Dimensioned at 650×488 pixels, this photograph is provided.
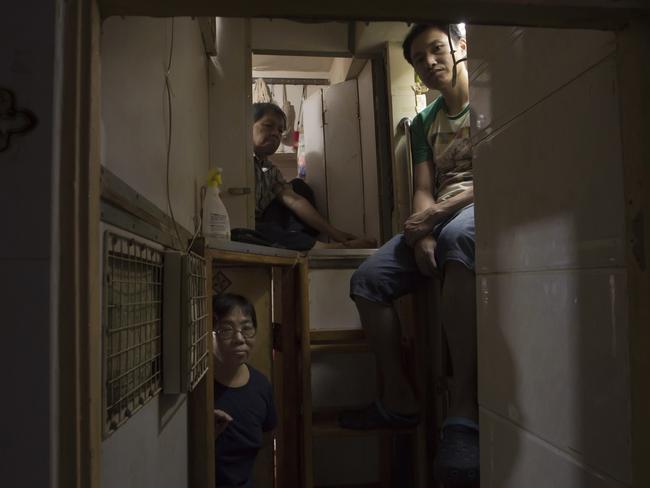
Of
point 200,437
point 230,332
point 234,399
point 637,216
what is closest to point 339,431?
point 234,399

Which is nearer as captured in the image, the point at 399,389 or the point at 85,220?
the point at 85,220

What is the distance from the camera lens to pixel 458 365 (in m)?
1.24

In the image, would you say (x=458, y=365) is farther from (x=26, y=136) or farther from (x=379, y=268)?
(x=26, y=136)

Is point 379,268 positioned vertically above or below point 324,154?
below

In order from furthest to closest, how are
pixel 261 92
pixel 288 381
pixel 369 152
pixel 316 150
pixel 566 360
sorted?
pixel 261 92
pixel 316 150
pixel 369 152
pixel 288 381
pixel 566 360

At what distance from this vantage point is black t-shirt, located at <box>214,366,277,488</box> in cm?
139

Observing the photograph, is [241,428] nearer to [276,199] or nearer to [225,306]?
[225,306]

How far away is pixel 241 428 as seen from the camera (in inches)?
56.4

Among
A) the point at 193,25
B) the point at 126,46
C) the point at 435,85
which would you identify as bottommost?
the point at 126,46

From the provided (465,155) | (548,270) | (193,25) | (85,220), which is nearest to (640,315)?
(548,270)

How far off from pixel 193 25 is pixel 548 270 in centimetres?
131

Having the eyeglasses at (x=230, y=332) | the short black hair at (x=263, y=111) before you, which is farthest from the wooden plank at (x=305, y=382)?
the short black hair at (x=263, y=111)

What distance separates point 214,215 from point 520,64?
3.04 ft

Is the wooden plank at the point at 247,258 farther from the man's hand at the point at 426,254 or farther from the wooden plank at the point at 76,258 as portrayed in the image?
the wooden plank at the point at 76,258
